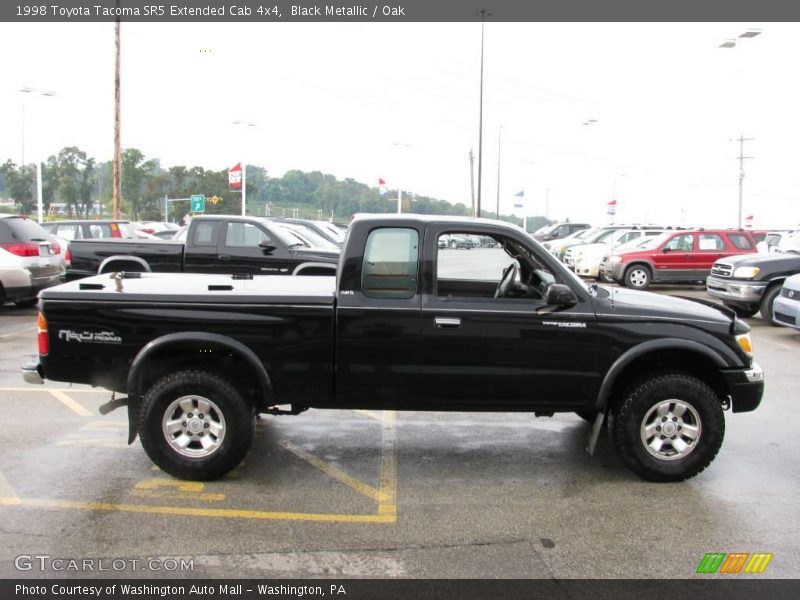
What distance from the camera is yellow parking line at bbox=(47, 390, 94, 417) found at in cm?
634

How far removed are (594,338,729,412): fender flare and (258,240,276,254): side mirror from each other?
8.09m

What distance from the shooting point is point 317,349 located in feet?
15.4

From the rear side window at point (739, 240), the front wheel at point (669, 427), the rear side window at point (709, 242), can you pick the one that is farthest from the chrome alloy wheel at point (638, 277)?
the front wheel at point (669, 427)

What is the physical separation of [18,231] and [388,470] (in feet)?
33.7

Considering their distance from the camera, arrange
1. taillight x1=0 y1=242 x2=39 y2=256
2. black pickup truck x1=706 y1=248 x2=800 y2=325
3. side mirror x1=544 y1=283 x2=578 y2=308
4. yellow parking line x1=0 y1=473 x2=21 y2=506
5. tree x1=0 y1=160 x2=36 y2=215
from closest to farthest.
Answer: yellow parking line x1=0 y1=473 x2=21 y2=506 → side mirror x1=544 y1=283 x2=578 y2=308 → taillight x1=0 y1=242 x2=39 y2=256 → black pickup truck x1=706 y1=248 x2=800 y2=325 → tree x1=0 y1=160 x2=36 y2=215

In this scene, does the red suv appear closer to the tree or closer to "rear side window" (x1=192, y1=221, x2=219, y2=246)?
"rear side window" (x1=192, y1=221, x2=219, y2=246)

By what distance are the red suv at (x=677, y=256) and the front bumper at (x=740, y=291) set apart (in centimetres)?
489

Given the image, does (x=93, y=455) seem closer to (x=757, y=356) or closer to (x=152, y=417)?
(x=152, y=417)

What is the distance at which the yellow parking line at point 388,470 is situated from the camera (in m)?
4.34

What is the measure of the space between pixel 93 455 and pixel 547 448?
3.74 metres

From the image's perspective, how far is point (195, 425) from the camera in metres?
4.67

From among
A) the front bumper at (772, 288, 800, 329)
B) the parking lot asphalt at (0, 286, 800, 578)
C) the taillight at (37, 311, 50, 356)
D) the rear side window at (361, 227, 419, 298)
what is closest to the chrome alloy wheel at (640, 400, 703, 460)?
the parking lot asphalt at (0, 286, 800, 578)

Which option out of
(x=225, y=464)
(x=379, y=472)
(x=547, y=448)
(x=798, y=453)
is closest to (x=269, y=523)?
(x=225, y=464)

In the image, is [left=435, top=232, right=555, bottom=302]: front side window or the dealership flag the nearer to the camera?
[left=435, top=232, right=555, bottom=302]: front side window
